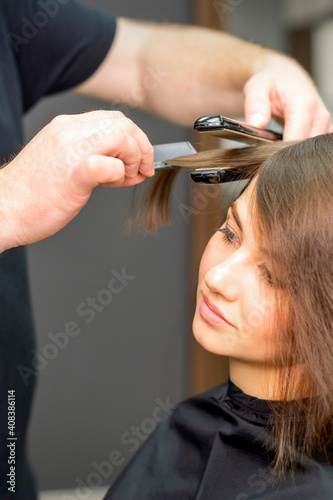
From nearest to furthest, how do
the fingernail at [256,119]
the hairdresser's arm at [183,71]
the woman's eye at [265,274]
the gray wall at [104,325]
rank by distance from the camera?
1. the woman's eye at [265,274]
2. the fingernail at [256,119]
3. the hairdresser's arm at [183,71]
4. the gray wall at [104,325]

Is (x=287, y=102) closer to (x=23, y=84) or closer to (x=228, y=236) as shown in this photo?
(x=228, y=236)

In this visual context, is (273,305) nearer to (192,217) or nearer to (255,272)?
(255,272)

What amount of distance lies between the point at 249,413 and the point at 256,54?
73 centimetres

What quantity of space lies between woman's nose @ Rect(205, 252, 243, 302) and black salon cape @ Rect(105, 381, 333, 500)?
21 centimetres

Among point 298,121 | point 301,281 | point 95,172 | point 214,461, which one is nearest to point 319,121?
point 298,121

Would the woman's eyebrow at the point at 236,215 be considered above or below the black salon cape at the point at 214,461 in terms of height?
above

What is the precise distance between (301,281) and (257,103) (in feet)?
1.27

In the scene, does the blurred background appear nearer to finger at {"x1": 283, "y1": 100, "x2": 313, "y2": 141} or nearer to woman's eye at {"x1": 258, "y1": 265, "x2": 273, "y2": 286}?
finger at {"x1": 283, "y1": 100, "x2": 313, "y2": 141}

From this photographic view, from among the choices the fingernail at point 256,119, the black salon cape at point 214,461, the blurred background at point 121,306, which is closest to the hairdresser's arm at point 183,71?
the fingernail at point 256,119

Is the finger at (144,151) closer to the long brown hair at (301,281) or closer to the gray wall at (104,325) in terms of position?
the long brown hair at (301,281)

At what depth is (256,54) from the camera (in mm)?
1110

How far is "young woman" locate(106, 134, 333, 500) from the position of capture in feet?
2.29

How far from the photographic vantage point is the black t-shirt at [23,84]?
3.26 ft

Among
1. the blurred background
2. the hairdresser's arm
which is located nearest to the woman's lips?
the hairdresser's arm
